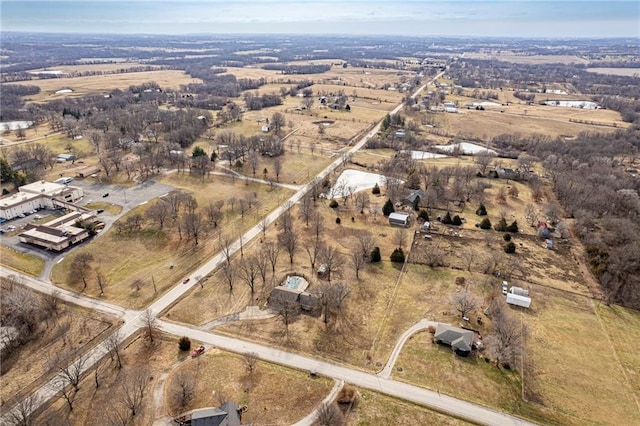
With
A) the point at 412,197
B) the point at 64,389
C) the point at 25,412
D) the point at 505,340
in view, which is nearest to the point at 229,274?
the point at 64,389

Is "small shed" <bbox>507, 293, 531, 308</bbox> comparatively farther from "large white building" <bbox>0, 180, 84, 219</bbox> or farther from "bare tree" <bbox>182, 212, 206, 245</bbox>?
"large white building" <bbox>0, 180, 84, 219</bbox>

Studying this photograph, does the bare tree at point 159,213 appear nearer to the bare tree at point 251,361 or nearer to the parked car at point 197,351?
the parked car at point 197,351

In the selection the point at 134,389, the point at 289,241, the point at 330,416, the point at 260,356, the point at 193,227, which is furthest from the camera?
the point at 193,227

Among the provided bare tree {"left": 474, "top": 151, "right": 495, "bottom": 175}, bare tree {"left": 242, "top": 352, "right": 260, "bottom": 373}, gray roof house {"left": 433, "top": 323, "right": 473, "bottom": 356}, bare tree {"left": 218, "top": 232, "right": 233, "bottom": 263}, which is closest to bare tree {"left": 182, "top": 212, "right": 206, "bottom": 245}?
bare tree {"left": 218, "top": 232, "right": 233, "bottom": 263}

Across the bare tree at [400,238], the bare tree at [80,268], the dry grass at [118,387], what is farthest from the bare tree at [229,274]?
the bare tree at [400,238]

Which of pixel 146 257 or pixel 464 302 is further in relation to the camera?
pixel 146 257

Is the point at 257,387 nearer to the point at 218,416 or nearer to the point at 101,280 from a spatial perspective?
the point at 218,416
